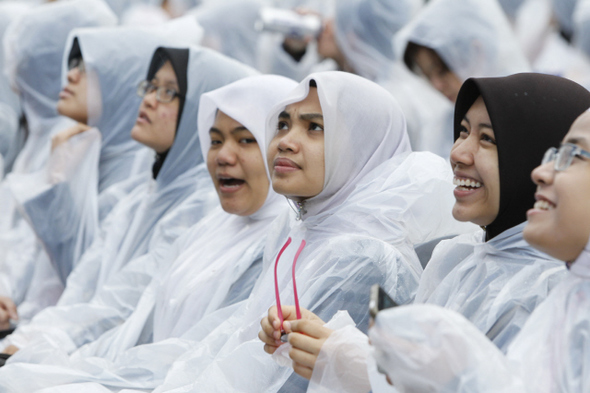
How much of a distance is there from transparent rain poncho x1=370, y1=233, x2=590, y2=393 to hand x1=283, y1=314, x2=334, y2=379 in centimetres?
27

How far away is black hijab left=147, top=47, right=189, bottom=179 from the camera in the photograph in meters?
3.06

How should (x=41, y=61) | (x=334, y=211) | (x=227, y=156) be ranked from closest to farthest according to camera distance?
(x=334, y=211) → (x=227, y=156) → (x=41, y=61)

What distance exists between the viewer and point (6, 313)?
9.87 ft

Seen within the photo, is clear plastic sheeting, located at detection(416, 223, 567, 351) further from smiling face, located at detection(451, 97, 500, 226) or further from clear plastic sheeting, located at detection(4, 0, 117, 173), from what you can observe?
clear plastic sheeting, located at detection(4, 0, 117, 173)

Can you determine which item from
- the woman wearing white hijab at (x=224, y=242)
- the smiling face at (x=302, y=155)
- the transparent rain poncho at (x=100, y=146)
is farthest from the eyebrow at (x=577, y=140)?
the transparent rain poncho at (x=100, y=146)

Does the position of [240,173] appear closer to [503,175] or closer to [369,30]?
[503,175]

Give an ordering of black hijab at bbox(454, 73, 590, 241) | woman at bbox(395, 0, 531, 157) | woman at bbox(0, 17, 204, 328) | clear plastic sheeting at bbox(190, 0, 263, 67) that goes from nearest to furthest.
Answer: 1. black hijab at bbox(454, 73, 590, 241)
2. woman at bbox(0, 17, 204, 328)
3. woman at bbox(395, 0, 531, 157)
4. clear plastic sheeting at bbox(190, 0, 263, 67)

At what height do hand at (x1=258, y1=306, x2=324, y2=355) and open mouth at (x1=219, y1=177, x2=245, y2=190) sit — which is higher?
open mouth at (x1=219, y1=177, x2=245, y2=190)

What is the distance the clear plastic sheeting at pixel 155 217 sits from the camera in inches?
109

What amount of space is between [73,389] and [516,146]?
3.80ft

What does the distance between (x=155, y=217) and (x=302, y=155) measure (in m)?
1.23

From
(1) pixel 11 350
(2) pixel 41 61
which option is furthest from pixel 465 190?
(2) pixel 41 61

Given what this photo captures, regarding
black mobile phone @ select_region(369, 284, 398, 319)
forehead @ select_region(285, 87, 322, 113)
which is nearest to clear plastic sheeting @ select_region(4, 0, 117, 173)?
forehead @ select_region(285, 87, 322, 113)

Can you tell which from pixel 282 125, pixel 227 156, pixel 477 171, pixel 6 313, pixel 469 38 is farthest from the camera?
pixel 469 38
